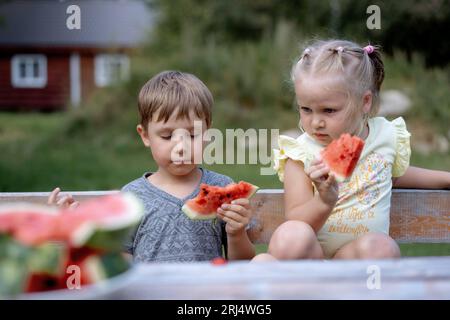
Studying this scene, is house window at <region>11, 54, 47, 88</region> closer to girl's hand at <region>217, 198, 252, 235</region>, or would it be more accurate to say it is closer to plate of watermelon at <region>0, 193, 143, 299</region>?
girl's hand at <region>217, 198, 252, 235</region>

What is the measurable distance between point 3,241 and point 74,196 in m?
1.54

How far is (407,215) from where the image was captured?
3.38 m

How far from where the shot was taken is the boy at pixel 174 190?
3133 millimetres

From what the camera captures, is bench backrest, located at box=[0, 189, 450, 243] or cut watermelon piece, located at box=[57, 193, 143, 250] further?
bench backrest, located at box=[0, 189, 450, 243]

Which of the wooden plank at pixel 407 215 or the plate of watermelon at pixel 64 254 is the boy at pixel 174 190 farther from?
the plate of watermelon at pixel 64 254

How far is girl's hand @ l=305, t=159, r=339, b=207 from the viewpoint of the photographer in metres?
2.55

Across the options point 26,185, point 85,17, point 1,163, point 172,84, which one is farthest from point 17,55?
point 172,84

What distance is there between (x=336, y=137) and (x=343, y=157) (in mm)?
498

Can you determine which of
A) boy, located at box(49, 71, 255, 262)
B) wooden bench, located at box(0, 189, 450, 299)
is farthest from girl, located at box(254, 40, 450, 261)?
wooden bench, located at box(0, 189, 450, 299)

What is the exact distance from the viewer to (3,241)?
1.62 meters

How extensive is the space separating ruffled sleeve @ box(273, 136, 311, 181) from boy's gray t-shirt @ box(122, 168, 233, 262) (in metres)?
0.40

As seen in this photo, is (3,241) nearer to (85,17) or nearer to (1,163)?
(1,163)

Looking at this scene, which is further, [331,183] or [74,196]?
[74,196]

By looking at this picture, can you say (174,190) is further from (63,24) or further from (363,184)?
(63,24)
